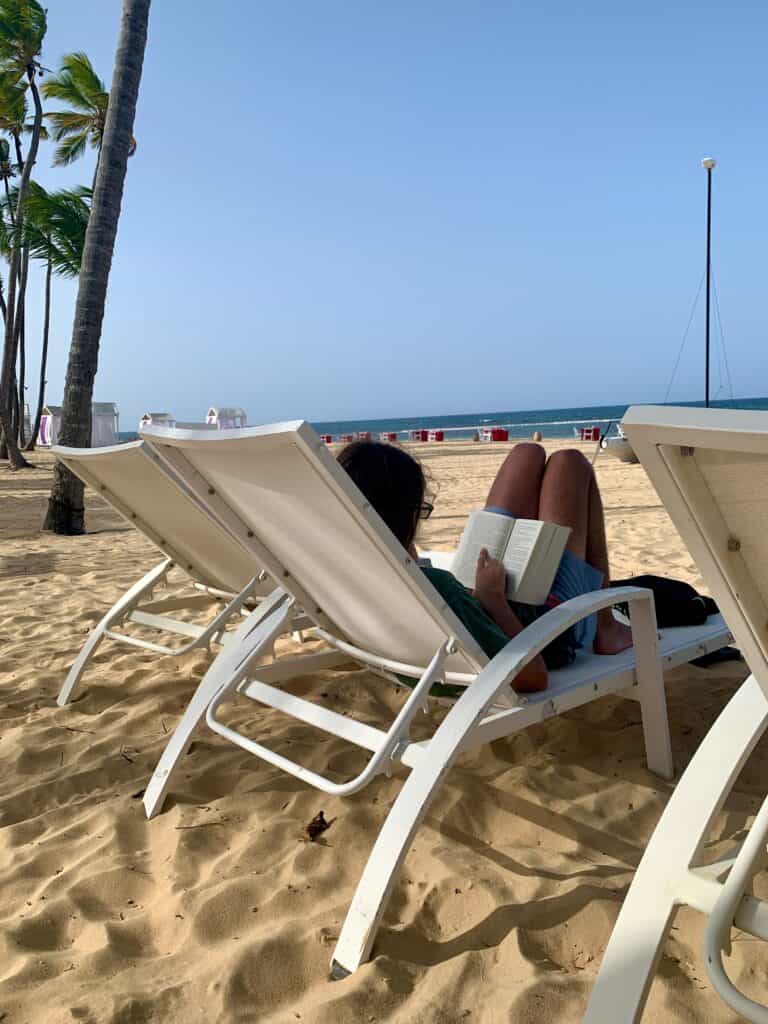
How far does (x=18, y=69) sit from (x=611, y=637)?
18362 mm

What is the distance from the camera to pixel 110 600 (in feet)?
15.7

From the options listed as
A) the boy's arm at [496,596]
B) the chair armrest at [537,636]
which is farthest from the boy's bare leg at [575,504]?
the chair armrest at [537,636]

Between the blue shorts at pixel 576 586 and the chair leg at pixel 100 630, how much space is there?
1.66 meters

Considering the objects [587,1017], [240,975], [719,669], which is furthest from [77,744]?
[719,669]

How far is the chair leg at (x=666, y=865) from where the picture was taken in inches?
47.7

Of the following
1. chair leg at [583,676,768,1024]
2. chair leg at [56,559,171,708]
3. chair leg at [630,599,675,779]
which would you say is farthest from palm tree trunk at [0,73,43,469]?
chair leg at [583,676,768,1024]

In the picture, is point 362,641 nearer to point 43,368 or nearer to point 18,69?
point 18,69

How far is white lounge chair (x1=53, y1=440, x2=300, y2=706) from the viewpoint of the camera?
2.94 meters

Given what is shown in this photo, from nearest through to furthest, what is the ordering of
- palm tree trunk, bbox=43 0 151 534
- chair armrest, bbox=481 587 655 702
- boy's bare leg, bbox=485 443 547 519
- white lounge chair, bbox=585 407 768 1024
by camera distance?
white lounge chair, bbox=585 407 768 1024
chair armrest, bbox=481 587 655 702
boy's bare leg, bbox=485 443 547 519
palm tree trunk, bbox=43 0 151 534

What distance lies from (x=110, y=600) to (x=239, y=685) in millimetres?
2690

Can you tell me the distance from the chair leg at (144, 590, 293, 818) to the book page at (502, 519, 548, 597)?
2.18ft

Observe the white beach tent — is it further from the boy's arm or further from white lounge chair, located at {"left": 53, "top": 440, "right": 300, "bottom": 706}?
the boy's arm

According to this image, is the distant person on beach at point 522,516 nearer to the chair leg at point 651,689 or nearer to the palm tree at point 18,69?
the chair leg at point 651,689

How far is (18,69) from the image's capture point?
1636 cm
